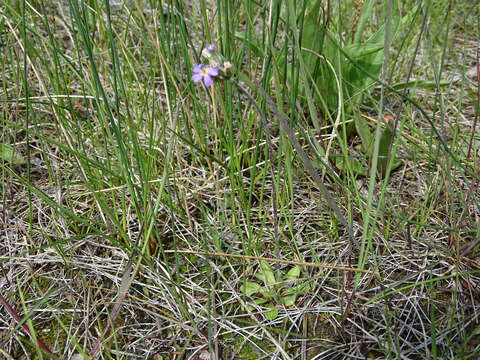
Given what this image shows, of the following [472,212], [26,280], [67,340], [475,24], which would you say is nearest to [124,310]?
[67,340]

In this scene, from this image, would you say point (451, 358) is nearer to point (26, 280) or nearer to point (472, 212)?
point (472, 212)

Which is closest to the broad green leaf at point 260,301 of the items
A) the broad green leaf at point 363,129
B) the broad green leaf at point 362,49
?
the broad green leaf at point 363,129

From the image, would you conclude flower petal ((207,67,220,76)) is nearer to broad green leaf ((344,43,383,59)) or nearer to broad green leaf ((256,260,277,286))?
broad green leaf ((256,260,277,286))

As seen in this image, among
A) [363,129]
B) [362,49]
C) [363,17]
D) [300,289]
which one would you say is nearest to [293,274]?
[300,289]

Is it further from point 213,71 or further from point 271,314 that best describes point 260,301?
point 213,71

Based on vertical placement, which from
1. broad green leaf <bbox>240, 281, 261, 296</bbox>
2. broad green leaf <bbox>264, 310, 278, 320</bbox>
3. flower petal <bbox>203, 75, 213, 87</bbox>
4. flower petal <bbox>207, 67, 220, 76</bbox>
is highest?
flower petal <bbox>207, 67, 220, 76</bbox>

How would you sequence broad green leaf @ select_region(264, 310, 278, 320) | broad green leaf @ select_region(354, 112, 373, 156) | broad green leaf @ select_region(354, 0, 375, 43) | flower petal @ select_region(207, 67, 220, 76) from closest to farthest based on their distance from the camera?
Answer: 1. flower petal @ select_region(207, 67, 220, 76)
2. broad green leaf @ select_region(264, 310, 278, 320)
3. broad green leaf @ select_region(354, 112, 373, 156)
4. broad green leaf @ select_region(354, 0, 375, 43)

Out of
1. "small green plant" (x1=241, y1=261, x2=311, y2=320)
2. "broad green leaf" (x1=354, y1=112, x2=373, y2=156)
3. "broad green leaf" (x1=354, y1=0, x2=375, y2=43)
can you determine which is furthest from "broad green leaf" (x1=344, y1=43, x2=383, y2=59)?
"small green plant" (x1=241, y1=261, x2=311, y2=320)

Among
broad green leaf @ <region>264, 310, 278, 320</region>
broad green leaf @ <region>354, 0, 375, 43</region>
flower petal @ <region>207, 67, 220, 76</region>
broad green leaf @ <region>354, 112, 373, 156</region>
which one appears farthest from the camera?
broad green leaf @ <region>354, 0, 375, 43</region>
